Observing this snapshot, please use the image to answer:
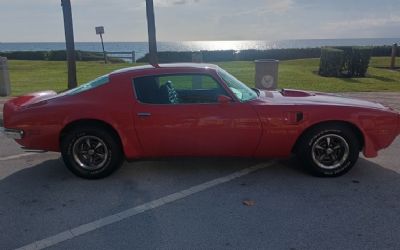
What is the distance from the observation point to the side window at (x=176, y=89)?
483 cm

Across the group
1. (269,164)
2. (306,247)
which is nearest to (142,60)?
(269,164)

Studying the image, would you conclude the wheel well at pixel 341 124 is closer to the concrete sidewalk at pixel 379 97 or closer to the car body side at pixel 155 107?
the car body side at pixel 155 107

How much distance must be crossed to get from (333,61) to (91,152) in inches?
529

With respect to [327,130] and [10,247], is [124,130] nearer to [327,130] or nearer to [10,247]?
[10,247]

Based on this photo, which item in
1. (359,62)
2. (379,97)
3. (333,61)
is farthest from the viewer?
(333,61)

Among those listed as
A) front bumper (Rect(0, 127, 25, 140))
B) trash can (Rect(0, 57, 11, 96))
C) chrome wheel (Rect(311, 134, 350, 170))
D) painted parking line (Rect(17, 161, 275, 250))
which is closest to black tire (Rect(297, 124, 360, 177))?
chrome wheel (Rect(311, 134, 350, 170))

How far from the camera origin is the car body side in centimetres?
468

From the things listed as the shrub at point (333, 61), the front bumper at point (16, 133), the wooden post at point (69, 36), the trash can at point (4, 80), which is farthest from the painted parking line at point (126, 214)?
the shrub at point (333, 61)

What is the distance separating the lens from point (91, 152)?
4875 mm

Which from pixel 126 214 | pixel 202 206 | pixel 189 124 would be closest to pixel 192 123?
pixel 189 124

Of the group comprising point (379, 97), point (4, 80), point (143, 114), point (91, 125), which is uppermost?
point (143, 114)

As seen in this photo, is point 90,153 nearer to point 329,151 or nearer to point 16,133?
point 16,133

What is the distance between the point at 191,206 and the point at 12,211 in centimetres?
174

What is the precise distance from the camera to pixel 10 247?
130 inches
